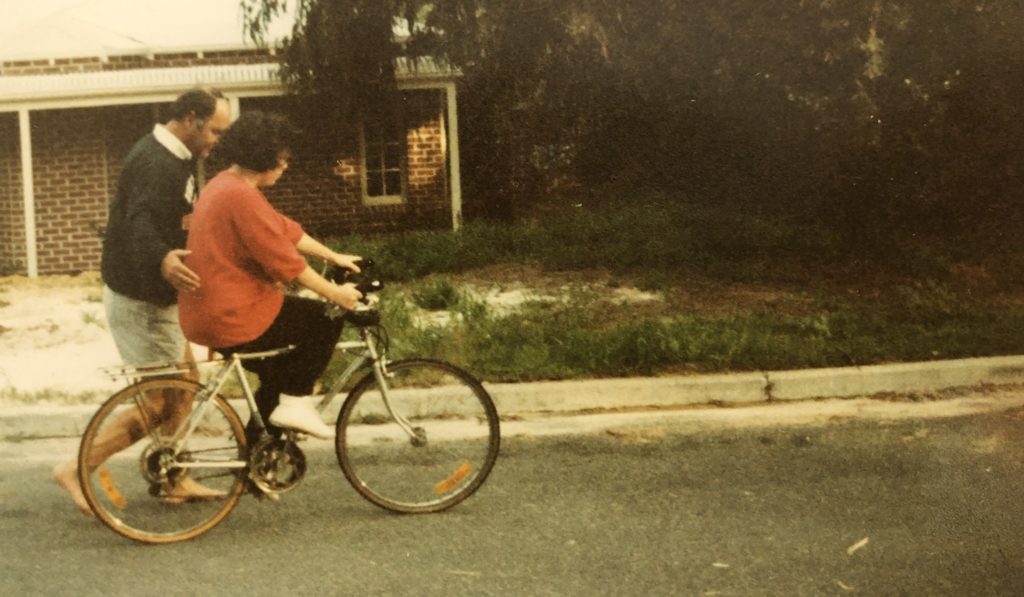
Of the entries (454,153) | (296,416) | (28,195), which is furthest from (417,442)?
(28,195)

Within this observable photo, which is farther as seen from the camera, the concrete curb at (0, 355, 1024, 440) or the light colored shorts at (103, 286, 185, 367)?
the concrete curb at (0, 355, 1024, 440)

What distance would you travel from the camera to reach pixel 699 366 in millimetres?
7785

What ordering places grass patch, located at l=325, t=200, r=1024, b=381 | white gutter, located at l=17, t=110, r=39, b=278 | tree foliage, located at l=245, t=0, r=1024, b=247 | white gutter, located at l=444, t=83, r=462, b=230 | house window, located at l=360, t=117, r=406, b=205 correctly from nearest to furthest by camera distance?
grass patch, located at l=325, t=200, r=1024, b=381 < tree foliage, located at l=245, t=0, r=1024, b=247 < white gutter, located at l=17, t=110, r=39, b=278 < white gutter, located at l=444, t=83, r=462, b=230 < house window, located at l=360, t=117, r=406, b=205

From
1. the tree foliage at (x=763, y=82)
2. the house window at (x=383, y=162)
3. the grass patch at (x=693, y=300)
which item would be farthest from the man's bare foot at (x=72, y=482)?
the house window at (x=383, y=162)

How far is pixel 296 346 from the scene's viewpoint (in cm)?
505

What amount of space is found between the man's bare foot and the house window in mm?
13752

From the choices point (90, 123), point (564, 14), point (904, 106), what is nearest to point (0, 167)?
point (90, 123)

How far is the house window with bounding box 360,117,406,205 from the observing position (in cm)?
1881

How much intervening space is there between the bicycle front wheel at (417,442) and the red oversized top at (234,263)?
56cm

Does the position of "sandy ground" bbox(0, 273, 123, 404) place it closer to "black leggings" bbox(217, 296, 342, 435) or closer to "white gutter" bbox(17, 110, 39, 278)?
"black leggings" bbox(217, 296, 342, 435)

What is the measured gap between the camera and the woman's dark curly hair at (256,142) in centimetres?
495

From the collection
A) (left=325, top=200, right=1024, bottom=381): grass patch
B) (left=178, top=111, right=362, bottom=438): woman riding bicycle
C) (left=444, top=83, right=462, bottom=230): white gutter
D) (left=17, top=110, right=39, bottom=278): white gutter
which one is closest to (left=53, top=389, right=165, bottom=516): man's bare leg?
(left=178, top=111, right=362, bottom=438): woman riding bicycle

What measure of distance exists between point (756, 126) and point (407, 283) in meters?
4.35

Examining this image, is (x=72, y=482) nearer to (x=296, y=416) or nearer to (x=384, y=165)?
(x=296, y=416)
